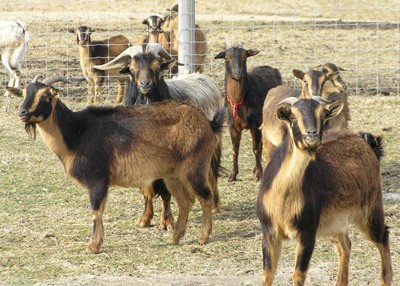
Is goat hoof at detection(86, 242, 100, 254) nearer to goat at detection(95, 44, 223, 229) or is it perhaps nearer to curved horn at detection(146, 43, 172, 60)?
goat at detection(95, 44, 223, 229)

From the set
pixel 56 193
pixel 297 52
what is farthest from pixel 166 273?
pixel 297 52

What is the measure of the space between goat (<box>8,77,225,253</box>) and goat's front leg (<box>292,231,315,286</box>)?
199 centimetres

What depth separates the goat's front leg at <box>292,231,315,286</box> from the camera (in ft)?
21.0

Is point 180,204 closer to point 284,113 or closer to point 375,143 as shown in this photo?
point 375,143

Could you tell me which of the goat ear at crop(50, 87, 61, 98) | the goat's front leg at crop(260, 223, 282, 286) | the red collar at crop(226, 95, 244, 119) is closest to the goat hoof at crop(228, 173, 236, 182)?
the red collar at crop(226, 95, 244, 119)

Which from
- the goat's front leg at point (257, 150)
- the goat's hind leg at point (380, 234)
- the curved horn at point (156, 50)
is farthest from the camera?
the goat's front leg at point (257, 150)

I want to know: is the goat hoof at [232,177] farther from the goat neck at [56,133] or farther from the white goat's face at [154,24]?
the white goat's face at [154,24]

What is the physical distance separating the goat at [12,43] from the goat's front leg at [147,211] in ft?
26.2

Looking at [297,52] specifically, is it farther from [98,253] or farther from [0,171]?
[98,253]

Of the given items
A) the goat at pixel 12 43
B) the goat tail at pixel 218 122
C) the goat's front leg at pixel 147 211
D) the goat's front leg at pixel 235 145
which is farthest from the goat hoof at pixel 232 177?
the goat at pixel 12 43

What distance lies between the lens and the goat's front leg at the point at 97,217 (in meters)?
7.99

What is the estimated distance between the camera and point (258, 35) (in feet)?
71.4

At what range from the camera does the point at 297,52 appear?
1900 cm

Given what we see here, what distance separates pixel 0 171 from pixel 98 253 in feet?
11.1
